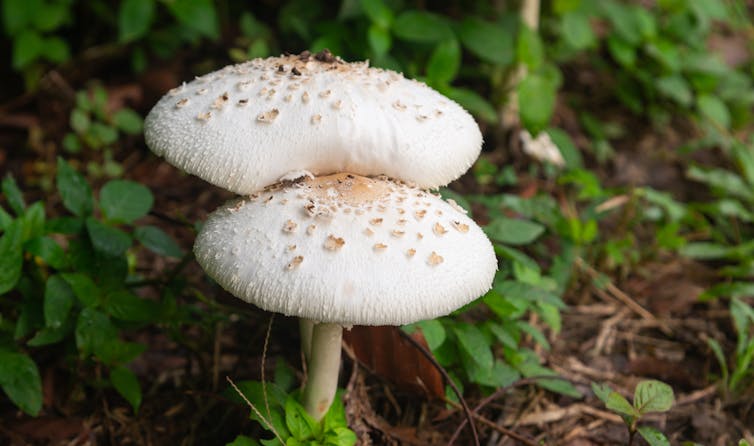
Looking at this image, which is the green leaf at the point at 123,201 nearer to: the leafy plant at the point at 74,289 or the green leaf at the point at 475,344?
the leafy plant at the point at 74,289

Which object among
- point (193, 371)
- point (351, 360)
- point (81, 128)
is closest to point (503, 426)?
point (351, 360)

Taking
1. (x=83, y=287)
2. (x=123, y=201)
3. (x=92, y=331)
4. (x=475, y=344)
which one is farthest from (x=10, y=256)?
(x=475, y=344)

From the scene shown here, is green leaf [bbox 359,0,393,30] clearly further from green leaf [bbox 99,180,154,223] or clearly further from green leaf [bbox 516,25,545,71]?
green leaf [bbox 99,180,154,223]

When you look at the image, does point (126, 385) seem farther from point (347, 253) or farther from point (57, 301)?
point (347, 253)

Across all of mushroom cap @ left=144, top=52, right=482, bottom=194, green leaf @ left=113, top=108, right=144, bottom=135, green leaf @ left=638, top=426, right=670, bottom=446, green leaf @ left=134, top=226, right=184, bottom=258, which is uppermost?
mushroom cap @ left=144, top=52, right=482, bottom=194

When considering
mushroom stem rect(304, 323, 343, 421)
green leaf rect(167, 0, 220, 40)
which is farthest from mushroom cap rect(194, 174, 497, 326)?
green leaf rect(167, 0, 220, 40)

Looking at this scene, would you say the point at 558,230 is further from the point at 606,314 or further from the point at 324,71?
the point at 324,71

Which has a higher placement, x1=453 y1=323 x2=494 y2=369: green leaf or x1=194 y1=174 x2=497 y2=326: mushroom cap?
x1=194 y1=174 x2=497 y2=326: mushroom cap
